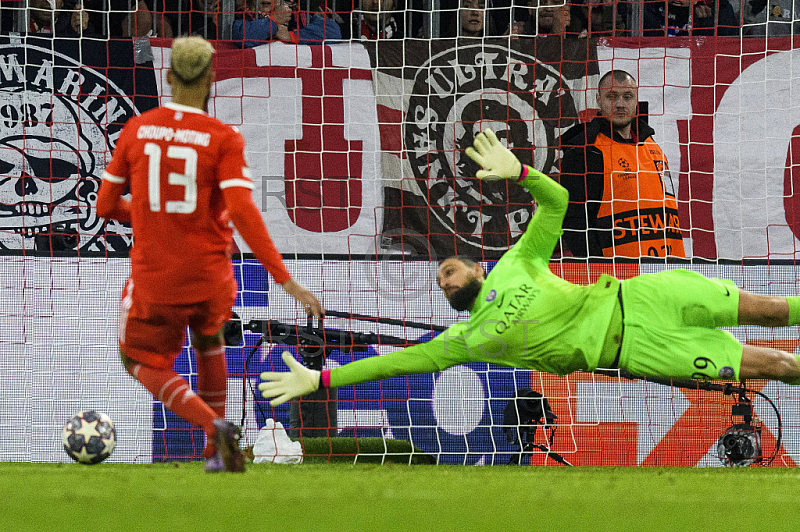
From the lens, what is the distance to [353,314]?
22.7 ft

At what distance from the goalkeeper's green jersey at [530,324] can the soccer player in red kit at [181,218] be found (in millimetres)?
1197

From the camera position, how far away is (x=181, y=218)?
3.95 m

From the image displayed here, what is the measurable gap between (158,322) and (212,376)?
1.42ft

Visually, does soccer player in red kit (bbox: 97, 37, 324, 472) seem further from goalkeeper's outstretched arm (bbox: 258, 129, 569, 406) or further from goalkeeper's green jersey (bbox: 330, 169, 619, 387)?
goalkeeper's green jersey (bbox: 330, 169, 619, 387)

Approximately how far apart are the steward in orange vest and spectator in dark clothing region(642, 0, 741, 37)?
90 cm

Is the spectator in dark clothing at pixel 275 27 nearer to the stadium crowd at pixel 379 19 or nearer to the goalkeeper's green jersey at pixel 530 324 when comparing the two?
the stadium crowd at pixel 379 19

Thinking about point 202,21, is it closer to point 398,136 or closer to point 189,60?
point 398,136

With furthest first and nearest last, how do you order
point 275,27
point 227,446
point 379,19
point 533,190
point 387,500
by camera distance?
point 379,19, point 275,27, point 533,190, point 227,446, point 387,500

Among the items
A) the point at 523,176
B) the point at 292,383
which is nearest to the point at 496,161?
the point at 523,176

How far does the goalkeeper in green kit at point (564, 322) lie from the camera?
4957mm

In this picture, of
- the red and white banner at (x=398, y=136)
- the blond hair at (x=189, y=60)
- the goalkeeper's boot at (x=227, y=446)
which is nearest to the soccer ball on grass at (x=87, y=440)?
the goalkeeper's boot at (x=227, y=446)

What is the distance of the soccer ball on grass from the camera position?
15.2 feet

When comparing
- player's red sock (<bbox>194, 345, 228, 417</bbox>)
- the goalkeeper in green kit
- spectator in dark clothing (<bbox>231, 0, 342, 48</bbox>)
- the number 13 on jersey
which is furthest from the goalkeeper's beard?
spectator in dark clothing (<bbox>231, 0, 342, 48</bbox>)

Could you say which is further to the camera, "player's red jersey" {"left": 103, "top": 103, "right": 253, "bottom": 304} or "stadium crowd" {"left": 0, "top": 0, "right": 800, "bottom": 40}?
"stadium crowd" {"left": 0, "top": 0, "right": 800, "bottom": 40}
